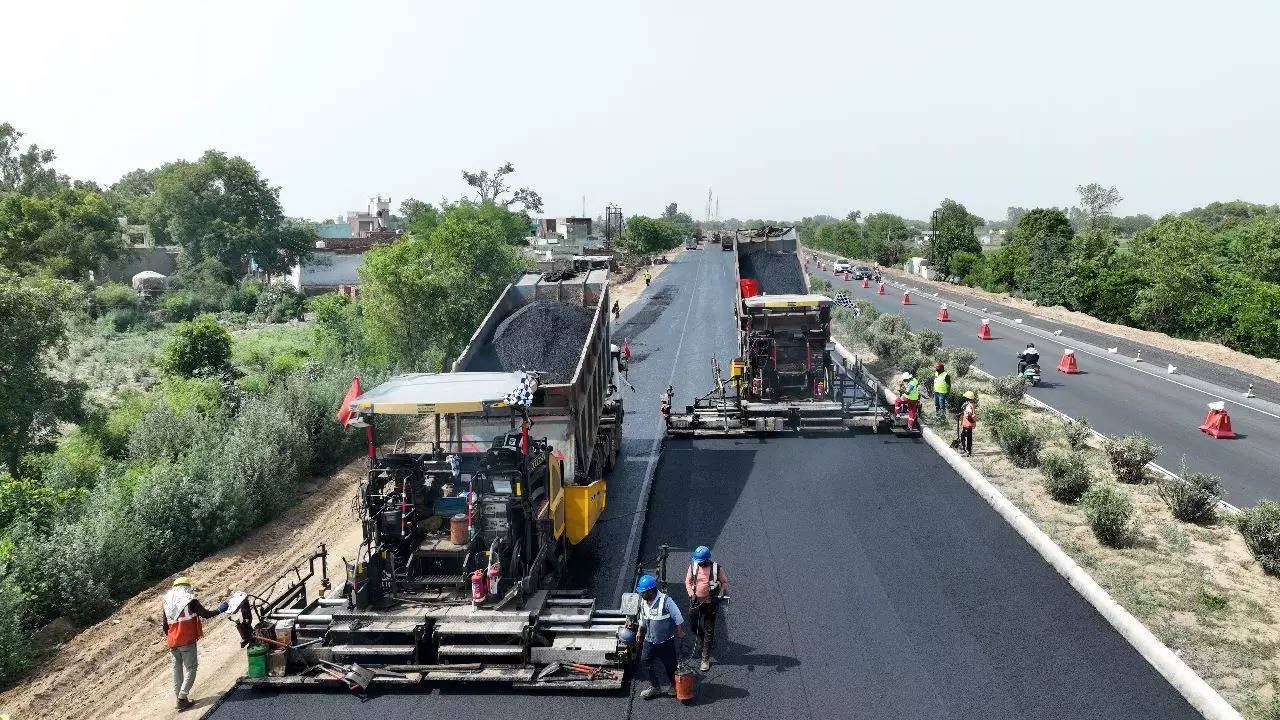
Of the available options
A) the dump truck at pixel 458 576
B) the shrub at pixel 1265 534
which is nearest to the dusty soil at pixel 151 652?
the dump truck at pixel 458 576

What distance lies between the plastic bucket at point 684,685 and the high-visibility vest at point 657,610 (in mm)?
494

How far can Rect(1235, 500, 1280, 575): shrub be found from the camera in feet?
33.2

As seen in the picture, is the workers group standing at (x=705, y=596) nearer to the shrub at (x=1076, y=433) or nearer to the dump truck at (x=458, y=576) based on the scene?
the dump truck at (x=458, y=576)

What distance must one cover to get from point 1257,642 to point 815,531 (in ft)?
16.4

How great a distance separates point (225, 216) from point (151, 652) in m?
58.2

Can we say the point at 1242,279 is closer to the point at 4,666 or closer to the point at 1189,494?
the point at 1189,494

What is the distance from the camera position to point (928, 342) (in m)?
26.5

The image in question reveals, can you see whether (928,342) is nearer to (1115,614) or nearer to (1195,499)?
(1195,499)

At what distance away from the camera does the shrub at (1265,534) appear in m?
10.1

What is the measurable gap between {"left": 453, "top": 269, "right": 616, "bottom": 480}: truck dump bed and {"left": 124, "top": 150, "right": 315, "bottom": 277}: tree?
51065mm

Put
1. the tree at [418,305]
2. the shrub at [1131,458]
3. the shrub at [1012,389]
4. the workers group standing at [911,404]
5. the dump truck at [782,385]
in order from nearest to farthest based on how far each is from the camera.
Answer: the shrub at [1131,458], the workers group standing at [911,404], the dump truck at [782,385], the shrub at [1012,389], the tree at [418,305]

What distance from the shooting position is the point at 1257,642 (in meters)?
8.29

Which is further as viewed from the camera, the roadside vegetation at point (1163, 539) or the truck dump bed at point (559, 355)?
the truck dump bed at point (559, 355)

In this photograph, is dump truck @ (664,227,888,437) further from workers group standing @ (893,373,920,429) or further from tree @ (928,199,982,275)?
tree @ (928,199,982,275)
